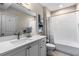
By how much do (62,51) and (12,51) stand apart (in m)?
2.45

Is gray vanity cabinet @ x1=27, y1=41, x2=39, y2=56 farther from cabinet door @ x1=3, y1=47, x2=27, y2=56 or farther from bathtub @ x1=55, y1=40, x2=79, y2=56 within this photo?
bathtub @ x1=55, y1=40, x2=79, y2=56

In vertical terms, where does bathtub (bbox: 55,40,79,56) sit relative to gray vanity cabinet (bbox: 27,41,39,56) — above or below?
below

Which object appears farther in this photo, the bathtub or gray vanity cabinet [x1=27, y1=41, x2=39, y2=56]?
the bathtub

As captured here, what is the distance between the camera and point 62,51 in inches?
110

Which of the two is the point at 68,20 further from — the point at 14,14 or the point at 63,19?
the point at 14,14

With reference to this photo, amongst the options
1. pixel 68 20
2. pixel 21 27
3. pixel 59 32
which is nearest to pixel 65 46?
pixel 59 32

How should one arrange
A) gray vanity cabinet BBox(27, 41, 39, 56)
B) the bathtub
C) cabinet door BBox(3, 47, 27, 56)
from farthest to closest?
the bathtub
gray vanity cabinet BBox(27, 41, 39, 56)
cabinet door BBox(3, 47, 27, 56)

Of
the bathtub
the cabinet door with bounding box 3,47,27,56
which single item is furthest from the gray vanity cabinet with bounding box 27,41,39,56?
the bathtub

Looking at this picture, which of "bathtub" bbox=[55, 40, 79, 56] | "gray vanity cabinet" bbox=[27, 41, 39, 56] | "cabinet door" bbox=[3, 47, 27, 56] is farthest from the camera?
"bathtub" bbox=[55, 40, 79, 56]

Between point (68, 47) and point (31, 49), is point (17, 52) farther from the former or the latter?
point (68, 47)

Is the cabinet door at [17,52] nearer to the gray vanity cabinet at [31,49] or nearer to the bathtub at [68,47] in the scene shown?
the gray vanity cabinet at [31,49]

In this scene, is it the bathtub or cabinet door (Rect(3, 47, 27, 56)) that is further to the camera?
the bathtub

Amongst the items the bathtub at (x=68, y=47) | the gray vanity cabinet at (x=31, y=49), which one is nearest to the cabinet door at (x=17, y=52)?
the gray vanity cabinet at (x=31, y=49)

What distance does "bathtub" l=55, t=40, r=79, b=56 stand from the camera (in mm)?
2448
